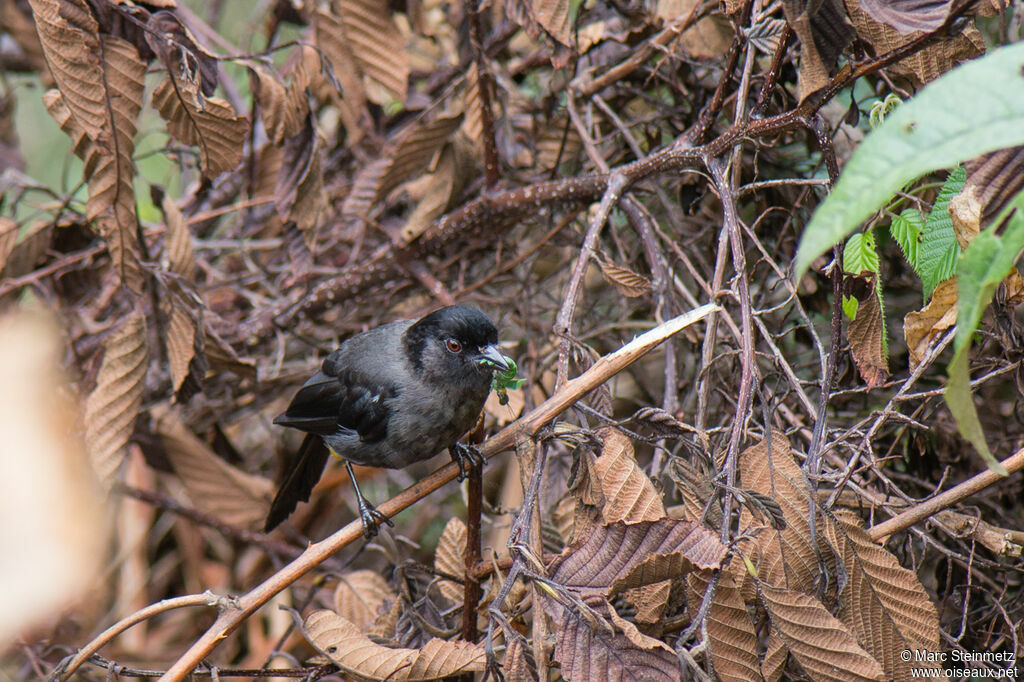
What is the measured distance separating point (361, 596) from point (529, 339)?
1240 mm

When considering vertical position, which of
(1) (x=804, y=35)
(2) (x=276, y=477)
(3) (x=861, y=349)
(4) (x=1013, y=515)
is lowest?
(2) (x=276, y=477)

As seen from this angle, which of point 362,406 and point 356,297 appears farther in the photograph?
point 356,297

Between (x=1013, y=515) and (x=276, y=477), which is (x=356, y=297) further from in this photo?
(x=1013, y=515)

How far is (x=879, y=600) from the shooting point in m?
2.11

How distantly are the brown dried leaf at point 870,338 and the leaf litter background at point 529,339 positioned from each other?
Answer: 0.01 metres

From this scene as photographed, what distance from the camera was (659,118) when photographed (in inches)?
136

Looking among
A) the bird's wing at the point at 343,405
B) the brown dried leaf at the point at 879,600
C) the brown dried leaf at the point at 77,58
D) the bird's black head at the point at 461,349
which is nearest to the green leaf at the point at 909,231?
the brown dried leaf at the point at 879,600

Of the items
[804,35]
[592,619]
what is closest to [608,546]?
[592,619]

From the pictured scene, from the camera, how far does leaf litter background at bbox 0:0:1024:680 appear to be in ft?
6.88

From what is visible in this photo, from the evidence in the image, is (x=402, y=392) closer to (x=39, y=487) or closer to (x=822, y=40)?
(x=822, y=40)

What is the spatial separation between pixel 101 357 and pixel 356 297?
1.11m

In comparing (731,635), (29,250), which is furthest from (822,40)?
(29,250)

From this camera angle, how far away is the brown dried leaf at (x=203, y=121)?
2.87 metres

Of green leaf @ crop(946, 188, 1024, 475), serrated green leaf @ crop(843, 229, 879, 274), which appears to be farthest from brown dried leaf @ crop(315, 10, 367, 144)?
green leaf @ crop(946, 188, 1024, 475)
